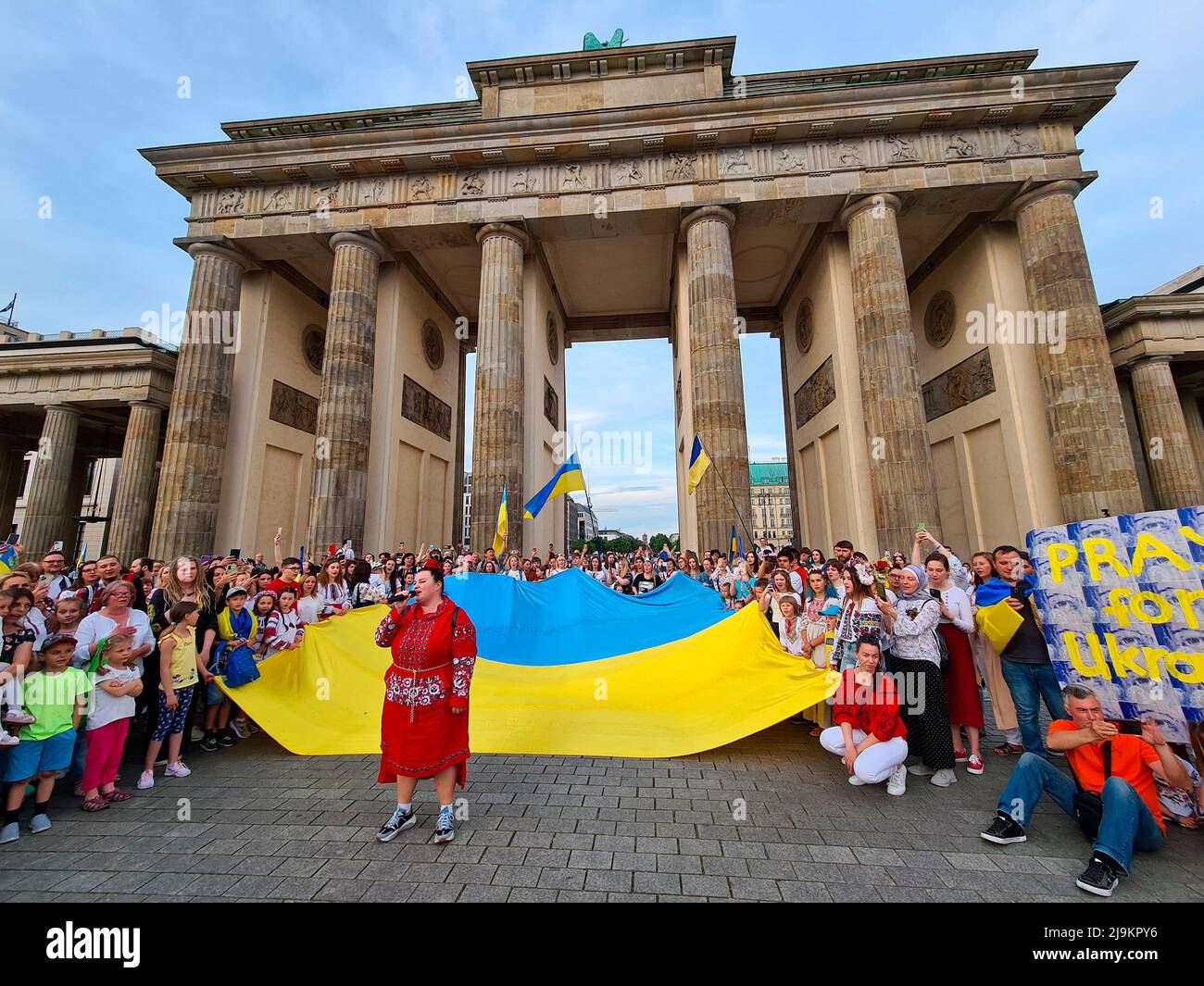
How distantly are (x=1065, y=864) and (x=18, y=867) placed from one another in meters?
6.75

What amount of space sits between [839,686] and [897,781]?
84cm

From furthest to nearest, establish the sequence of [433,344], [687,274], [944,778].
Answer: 1. [433,344]
2. [687,274]
3. [944,778]

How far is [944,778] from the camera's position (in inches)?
178

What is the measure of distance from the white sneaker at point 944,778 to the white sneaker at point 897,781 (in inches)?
20.0

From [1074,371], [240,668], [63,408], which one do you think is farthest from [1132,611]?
[63,408]

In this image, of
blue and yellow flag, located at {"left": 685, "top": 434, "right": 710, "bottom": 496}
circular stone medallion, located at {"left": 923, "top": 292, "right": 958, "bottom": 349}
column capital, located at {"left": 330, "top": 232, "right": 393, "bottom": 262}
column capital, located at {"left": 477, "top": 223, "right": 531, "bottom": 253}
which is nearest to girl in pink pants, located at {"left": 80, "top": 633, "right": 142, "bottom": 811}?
blue and yellow flag, located at {"left": 685, "top": 434, "right": 710, "bottom": 496}

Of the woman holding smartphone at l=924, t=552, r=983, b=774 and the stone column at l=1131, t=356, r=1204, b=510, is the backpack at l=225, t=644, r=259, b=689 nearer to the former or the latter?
the woman holding smartphone at l=924, t=552, r=983, b=774

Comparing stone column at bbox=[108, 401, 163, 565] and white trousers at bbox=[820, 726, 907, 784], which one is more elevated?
stone column at bbox=[108, 401, 163, 565]

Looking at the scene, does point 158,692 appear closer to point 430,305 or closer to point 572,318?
point 430,305

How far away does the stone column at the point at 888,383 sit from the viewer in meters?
15.1

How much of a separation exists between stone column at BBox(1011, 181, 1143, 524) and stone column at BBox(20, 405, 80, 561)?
127 ft

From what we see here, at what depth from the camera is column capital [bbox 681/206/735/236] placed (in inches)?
672

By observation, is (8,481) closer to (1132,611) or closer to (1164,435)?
(1132,611)

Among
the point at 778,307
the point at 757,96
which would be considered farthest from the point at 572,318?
the point at 757,96
